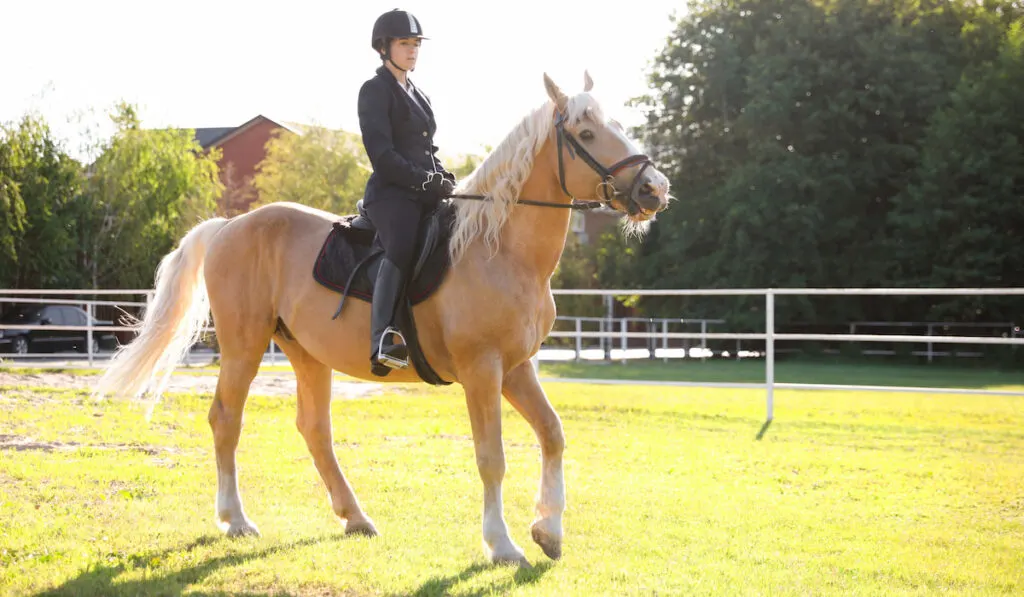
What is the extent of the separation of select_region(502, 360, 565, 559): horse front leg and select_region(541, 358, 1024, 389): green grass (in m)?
13.7

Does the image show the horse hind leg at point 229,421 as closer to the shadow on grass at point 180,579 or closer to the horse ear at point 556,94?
the shadow on grass at point 180,579

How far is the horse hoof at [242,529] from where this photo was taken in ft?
18.8

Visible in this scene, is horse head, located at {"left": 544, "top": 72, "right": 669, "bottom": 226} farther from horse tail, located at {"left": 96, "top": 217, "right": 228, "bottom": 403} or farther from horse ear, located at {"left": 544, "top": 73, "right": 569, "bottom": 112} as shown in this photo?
horse tail, located at {"left": 96, "top": 217, "right": 228, "bottom": 403}

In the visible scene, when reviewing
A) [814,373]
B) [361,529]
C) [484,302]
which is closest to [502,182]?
[484,302]

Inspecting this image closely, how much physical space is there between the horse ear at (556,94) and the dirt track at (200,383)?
10.3 meters

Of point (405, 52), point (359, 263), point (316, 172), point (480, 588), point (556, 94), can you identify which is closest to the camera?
point (480, 588)

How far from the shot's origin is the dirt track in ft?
48.8

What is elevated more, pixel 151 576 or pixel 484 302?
pixel 484 302

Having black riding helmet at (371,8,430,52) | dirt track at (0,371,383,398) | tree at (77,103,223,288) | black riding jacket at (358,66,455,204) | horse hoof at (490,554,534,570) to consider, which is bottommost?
dirt track at (0,371,383,398)

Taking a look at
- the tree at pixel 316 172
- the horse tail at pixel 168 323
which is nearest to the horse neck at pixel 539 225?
the horse tail at pixel 168 323

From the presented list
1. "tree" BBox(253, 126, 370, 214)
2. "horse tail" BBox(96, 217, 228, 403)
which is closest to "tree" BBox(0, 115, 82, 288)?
"tree" BBox(253, 126, 370, 214)

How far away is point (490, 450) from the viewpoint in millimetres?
5129

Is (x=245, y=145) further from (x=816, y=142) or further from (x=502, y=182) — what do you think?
(x=502, y=182)

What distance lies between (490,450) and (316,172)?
1366 inches
